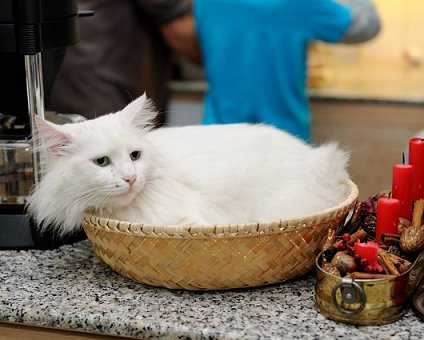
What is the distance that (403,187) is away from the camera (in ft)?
4.21

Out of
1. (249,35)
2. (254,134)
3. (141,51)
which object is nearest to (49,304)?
(254,134)

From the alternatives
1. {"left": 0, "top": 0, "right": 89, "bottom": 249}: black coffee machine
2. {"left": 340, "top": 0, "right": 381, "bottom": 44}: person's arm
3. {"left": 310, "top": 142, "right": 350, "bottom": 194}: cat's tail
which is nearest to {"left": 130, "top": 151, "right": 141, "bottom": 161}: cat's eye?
{"left": 0, "top": 0, "right": 89, "bottom": 249}: black coffee machine

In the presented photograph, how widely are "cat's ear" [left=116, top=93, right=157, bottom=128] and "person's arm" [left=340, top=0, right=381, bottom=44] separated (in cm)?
140

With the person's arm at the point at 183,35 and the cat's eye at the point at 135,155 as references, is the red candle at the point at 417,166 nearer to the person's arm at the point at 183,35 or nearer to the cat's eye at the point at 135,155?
the cat's eye at the point at 135,155

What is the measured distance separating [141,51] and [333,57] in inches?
34.9

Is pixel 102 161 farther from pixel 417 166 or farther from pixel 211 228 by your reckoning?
pixel 417 166

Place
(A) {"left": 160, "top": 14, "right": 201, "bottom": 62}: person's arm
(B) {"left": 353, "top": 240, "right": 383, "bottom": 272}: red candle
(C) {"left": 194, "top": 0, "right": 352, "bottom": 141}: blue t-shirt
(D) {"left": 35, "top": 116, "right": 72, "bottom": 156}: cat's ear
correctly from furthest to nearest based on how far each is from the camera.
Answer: (A) {"left": 160, "top": 14, "right": 201, "bottom": 62}: person's arm < (C) {"left": 194, "top": 0, "right": 352, "bottom": 141}: blue t-shirt < (D) {"left": 35, "top": 116, "right": 72, "bottom": 156}: cat's ear < (B) {"left": 353, "top": 240, "right": 383, "bottom": 272}: red candle

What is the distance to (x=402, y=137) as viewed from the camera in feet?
9.84

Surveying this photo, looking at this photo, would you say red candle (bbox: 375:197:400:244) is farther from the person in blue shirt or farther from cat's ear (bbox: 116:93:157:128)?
the person in blue shirt

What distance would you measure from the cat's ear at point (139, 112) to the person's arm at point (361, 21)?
1.40 meters

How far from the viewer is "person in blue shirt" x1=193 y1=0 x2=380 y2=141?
2484 millimetres

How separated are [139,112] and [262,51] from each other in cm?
127

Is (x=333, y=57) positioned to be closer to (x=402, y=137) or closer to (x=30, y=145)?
(x=402, y=137)

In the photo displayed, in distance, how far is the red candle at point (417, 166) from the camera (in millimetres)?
1313
